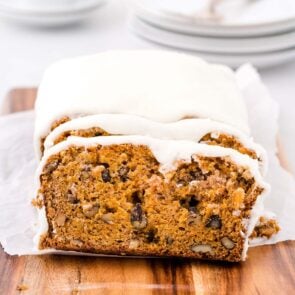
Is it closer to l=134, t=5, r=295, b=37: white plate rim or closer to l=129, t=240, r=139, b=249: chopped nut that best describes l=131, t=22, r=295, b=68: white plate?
l=134, t=5, r=295, b=37: white plate rim

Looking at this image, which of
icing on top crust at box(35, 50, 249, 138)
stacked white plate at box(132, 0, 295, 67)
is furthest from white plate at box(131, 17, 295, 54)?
icing on top crust at box(35, 50, 249, 138)

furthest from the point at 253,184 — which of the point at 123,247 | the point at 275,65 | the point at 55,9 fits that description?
the point at 55,9

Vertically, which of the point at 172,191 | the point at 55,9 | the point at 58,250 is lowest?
the point at 55,9

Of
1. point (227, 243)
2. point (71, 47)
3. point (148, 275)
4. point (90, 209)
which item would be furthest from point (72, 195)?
point (71, 47)

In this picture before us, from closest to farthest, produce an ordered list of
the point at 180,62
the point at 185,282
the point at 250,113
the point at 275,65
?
the point at 185,282 < the point at 180,62 < the point at 250,113 < the point at 275,65

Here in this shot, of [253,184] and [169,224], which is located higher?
[253,184]

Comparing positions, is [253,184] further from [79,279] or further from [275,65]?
[275,65]

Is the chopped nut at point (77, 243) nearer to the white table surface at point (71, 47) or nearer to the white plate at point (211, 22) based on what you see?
the white table surface at point (71, 47)

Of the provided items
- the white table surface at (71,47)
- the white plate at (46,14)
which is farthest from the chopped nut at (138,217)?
the white plate at (46,14)
